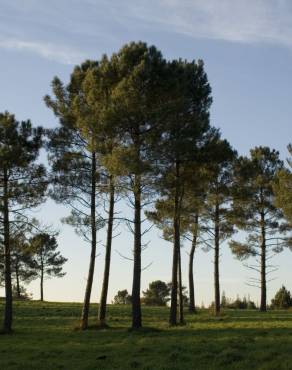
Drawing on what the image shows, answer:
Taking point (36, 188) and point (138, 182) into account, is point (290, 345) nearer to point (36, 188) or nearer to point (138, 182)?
point (138, 182)

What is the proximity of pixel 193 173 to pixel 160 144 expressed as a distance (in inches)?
142

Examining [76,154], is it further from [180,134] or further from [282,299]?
[282,299]

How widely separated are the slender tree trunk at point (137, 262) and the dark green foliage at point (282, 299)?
110 feet

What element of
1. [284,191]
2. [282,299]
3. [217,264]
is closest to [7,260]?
[217,264]

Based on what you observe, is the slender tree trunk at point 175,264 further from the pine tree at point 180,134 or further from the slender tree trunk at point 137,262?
the slender tree trunk at point 137,262

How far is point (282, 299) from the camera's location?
57.1 m

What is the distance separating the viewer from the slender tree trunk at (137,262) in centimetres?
2655

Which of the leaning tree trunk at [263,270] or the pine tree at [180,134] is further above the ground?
the pine tree at [180,134]

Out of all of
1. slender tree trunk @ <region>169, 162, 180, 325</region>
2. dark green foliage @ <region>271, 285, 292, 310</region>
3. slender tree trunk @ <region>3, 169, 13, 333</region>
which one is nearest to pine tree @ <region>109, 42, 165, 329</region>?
slender tree trunk @ <region>169, 162, 180, 325</region>

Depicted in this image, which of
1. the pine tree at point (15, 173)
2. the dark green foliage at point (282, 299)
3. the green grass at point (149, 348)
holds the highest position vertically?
the pine tree at point (15, 173)

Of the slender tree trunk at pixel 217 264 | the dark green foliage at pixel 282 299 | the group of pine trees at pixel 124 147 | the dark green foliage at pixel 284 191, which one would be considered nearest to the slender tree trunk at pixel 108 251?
the group of pine trees at pixel 124 147

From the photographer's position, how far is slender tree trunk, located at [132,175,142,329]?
26.5 metres

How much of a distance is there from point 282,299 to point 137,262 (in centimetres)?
3450

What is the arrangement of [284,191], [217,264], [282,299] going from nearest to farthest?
[217,264] < [284,191] < [282,299]
